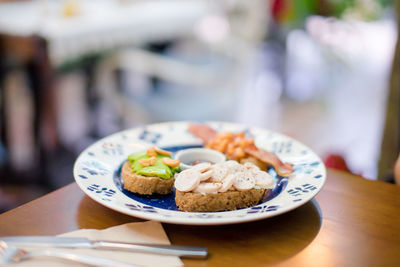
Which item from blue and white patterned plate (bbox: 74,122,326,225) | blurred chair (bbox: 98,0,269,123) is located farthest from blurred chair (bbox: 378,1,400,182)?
blurred chair (bbox: 98,0,269,123)

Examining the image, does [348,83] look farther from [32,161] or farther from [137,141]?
[137,141]

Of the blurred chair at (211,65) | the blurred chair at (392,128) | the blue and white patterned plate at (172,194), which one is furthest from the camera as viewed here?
the blurred chair at (211,65)

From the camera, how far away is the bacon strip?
1.07m

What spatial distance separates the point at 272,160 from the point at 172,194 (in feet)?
0.86

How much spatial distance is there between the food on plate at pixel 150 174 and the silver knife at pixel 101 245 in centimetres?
20

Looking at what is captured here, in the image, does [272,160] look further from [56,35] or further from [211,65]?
[56,35]

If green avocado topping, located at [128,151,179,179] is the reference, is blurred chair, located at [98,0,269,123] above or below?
below

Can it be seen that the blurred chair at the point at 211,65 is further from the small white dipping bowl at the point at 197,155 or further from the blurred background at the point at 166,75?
the small white dipping bowl at the point at 197,155

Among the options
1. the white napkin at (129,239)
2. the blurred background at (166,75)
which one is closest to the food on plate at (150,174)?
the white napkin at (129,239)

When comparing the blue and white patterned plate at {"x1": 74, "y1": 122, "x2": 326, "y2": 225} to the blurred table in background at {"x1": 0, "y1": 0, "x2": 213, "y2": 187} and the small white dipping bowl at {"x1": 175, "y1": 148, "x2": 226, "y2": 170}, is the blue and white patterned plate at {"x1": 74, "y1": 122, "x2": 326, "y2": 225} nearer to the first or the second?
the small white dipping bowl at {"x1": 175, "y1": 148, "x2": 226, "y2": 170}

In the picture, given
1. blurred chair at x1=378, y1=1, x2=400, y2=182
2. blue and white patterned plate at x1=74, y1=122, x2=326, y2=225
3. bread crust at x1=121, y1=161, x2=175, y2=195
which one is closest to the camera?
blue and white patterned plate at x1=74, y1=122, x2=326, y2=225

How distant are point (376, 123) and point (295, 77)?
3.87ft

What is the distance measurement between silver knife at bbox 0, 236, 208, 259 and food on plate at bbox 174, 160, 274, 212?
0.39ft

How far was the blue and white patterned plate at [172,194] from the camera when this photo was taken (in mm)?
→ 835
